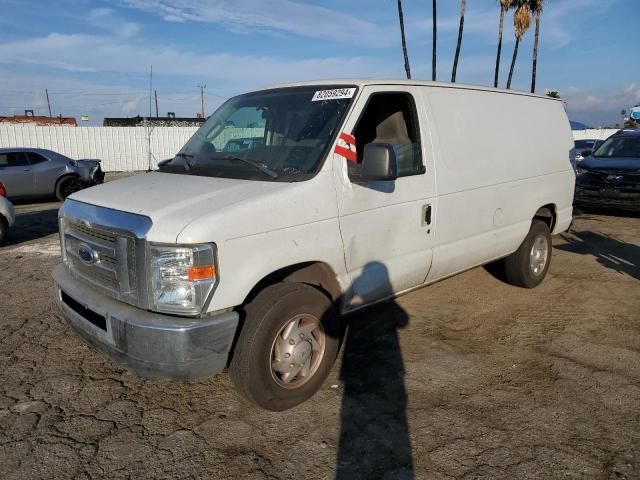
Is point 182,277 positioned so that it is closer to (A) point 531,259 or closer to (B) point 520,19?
(A) point 531,259

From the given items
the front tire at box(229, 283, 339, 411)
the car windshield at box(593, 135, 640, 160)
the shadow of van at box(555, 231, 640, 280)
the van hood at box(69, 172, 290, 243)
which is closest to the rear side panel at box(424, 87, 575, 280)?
the front tire at box(229, 283, 339, 411)

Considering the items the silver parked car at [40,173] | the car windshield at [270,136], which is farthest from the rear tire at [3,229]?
the car windshield at [270,136]

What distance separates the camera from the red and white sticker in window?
3.44 meters

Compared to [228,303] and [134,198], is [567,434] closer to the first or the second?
[228,303]

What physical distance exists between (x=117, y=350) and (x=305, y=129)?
6.41 ft

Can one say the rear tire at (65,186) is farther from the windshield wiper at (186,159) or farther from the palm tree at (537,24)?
the palm tree at (537,24)

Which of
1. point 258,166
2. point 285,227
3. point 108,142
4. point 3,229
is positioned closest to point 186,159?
point 258,166

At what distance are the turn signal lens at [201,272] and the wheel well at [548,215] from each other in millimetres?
4149

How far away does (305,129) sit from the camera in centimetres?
366

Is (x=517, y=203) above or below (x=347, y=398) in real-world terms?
above

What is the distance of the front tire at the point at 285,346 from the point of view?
3012mm

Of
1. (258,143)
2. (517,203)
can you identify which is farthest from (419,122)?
(517,203)

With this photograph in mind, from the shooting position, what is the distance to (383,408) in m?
3.33

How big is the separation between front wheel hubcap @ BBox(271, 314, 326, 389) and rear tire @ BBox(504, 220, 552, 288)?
306cm
